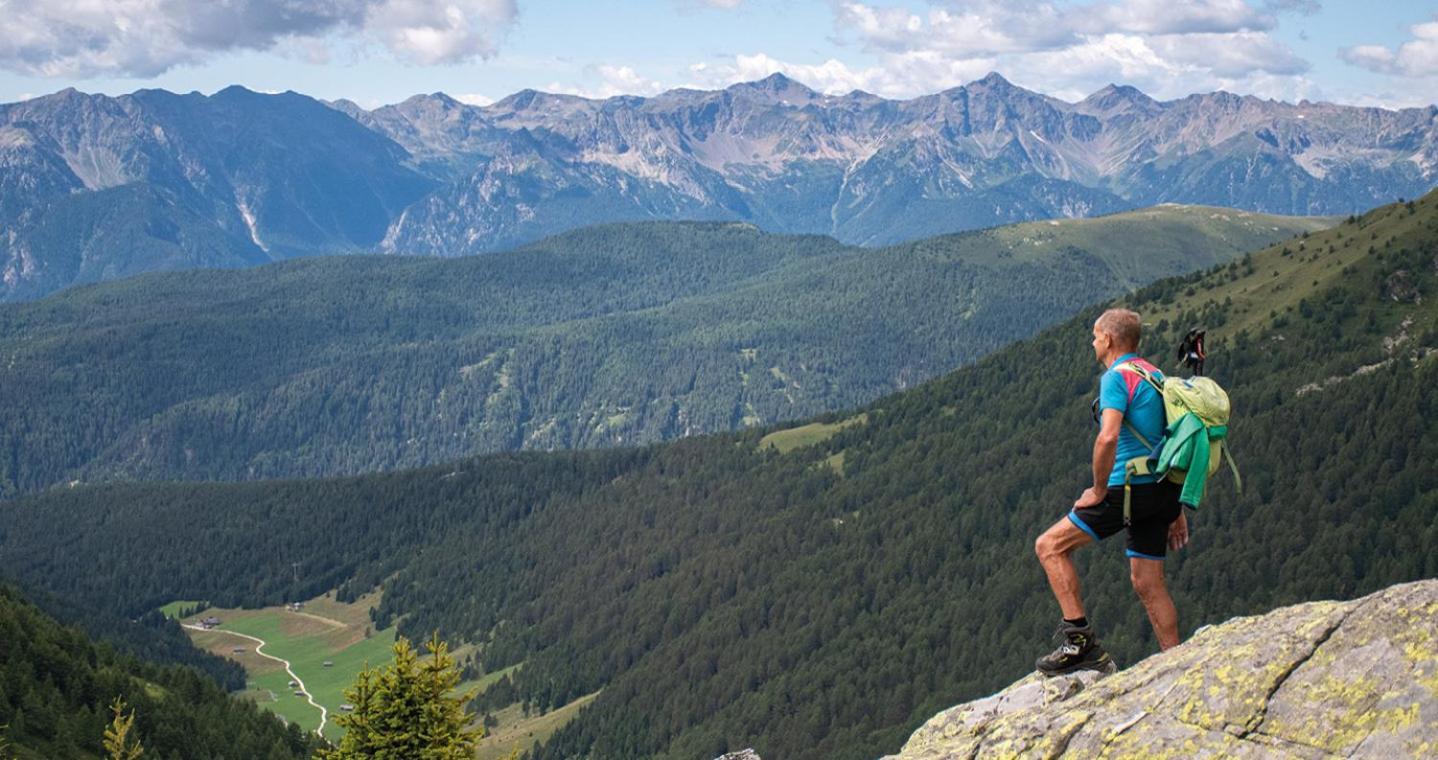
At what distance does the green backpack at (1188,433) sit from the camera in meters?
21.1

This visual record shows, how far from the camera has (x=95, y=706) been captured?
358 ft

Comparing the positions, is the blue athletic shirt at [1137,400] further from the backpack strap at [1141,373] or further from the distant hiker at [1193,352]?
the distant hiker at [1193,352]

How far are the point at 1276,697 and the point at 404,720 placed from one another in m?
23.8

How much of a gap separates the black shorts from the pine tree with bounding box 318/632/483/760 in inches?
771

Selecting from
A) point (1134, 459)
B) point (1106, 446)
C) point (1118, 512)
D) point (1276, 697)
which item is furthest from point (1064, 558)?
point (1276, 697)

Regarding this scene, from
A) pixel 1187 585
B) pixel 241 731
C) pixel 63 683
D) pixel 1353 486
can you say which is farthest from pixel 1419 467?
pixel 63 683

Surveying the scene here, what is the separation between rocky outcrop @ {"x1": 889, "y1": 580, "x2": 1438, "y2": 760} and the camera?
17.1 metres

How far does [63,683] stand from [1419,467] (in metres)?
167

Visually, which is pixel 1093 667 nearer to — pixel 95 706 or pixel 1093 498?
pixel 1093 498

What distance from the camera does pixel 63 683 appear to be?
10975 cm

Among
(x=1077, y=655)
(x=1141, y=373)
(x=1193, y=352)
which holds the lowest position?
(x=1077, y=655)

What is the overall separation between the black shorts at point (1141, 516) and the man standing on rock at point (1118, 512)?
2 cm

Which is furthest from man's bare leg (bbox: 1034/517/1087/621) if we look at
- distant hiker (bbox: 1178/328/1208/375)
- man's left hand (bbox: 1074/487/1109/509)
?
distant hiker (bbox: 1178/328/1208/375)

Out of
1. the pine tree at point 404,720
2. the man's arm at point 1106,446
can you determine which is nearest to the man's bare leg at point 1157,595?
the man's arm at point 1106,446
